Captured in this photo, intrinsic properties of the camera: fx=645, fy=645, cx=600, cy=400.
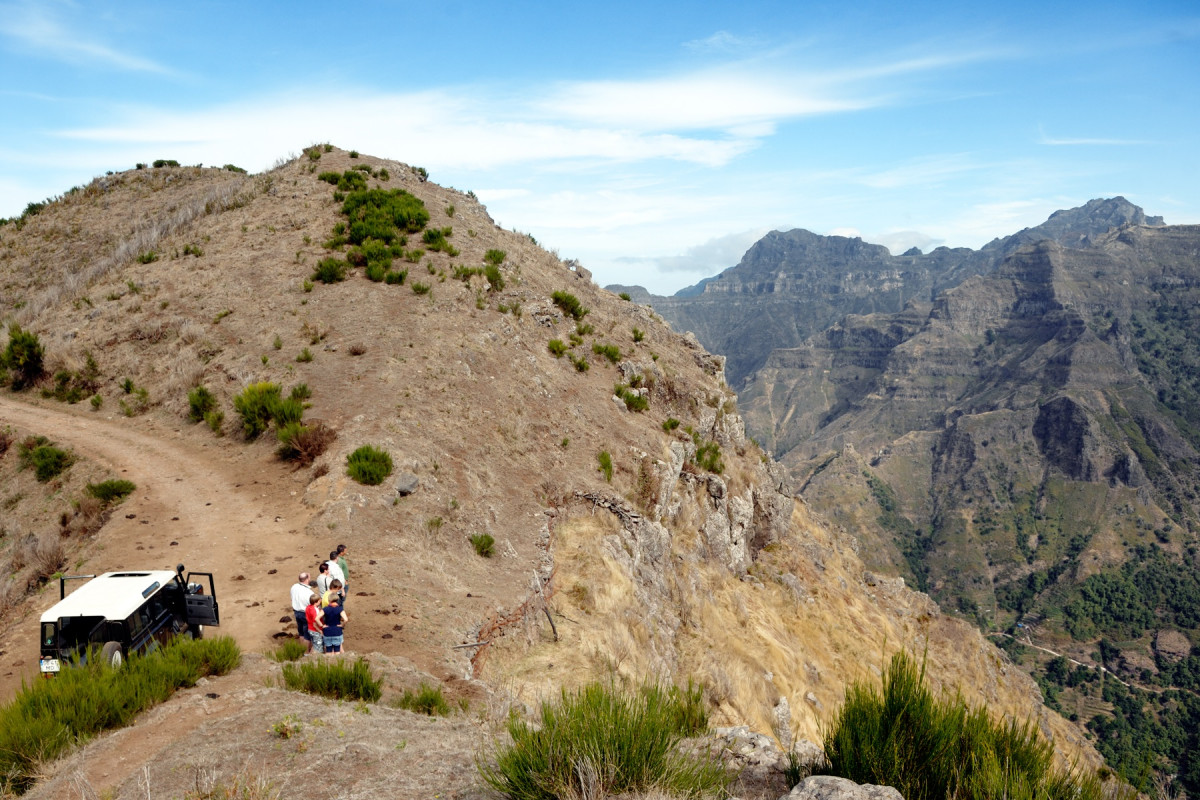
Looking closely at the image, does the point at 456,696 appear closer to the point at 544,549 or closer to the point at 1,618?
the point at 544,549

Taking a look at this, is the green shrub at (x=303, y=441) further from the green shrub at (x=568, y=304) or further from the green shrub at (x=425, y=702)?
the green shrub at (x=568, y=304)

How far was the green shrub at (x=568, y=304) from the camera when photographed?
33594 millimetres

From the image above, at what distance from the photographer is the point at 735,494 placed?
32.7 meters

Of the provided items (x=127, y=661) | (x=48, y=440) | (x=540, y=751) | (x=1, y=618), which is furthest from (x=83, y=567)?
(x=540, y=751)

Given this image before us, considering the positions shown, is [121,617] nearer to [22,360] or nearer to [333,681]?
[333,681]

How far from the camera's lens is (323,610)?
11.8 meters

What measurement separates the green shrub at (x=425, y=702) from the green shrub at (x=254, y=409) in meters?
13.6

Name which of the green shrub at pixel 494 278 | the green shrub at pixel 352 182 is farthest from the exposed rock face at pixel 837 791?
the green shrub at pixel 352 182

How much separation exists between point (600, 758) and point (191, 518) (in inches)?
602

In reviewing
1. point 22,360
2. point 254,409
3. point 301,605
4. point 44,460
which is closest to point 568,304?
point 254,409

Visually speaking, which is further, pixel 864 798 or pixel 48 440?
pixel 48 440

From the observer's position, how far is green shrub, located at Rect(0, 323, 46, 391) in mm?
25266

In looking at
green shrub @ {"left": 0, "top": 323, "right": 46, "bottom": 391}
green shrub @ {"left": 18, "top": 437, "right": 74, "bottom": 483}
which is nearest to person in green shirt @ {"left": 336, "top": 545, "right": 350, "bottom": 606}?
green shrub @ {"left": 18, "top": 437, "right": 74, "bottom": 483}

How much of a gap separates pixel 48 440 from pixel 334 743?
18.8 meters
